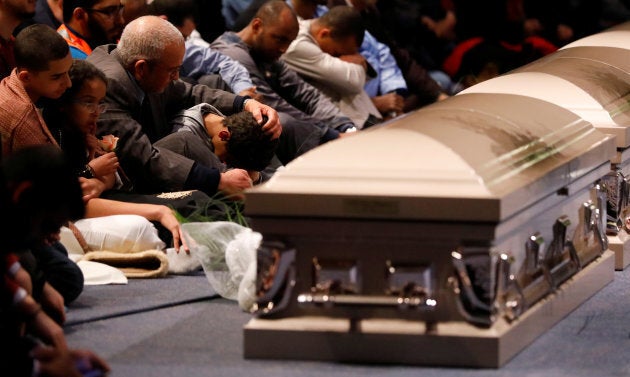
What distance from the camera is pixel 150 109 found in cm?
502

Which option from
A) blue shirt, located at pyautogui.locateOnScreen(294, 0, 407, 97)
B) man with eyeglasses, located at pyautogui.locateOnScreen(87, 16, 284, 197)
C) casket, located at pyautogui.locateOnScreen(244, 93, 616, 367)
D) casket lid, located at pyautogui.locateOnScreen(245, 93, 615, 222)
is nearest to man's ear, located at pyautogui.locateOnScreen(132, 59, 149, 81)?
man with eyeglasses, located at pyautogui.locateOnScreen(87, 16, 284, 197)

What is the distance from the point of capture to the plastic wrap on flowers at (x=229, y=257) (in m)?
3.80

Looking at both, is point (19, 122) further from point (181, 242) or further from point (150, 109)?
point (150, 109)

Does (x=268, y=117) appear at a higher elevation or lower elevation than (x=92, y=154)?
lower

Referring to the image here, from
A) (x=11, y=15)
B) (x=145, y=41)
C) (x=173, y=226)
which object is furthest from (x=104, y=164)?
(x=11, y=15)

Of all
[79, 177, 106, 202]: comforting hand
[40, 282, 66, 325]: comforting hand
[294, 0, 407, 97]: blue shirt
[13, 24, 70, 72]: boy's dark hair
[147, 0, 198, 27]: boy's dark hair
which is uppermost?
[13, 24, 70, 72]: boy's dark hair

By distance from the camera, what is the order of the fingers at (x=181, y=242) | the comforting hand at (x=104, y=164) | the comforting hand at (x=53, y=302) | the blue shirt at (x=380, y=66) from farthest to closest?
the blue shirt at (x=380, y=66) < the comforting hand at (x=104, y=164) < the fingers at (x=181, y=242) < the comforting hand at (x=53, y=302)

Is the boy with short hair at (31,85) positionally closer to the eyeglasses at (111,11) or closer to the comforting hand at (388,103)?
the eyeglasses at (111,11)

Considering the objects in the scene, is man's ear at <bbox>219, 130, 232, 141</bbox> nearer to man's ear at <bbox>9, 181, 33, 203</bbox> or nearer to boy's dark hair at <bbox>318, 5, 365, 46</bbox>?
boy's dark hair at <bbox>318, 5, 365, 46</bbox>

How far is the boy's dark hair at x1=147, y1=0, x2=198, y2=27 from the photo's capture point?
19.7 feet

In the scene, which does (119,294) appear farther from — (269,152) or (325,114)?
(325,114)

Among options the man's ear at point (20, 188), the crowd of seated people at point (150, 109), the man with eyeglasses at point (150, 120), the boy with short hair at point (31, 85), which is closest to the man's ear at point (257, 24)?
the crowd of seated people at point (150, 109)

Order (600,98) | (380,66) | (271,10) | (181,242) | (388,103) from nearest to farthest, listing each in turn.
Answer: (181,242)
(600,98)
(271,10)
(388,103)
(380,66)

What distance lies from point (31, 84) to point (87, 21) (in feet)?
3.66
